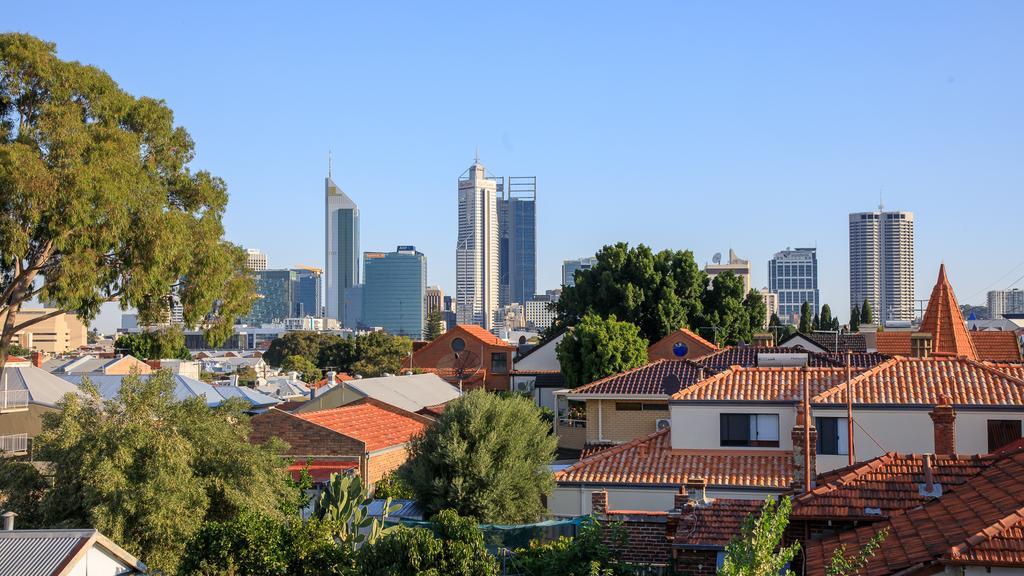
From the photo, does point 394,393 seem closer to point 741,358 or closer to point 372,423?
point 372,423

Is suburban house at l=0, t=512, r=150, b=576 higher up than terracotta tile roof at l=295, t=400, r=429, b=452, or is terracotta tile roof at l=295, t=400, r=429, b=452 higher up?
terracotta tile roof at l=295, t=400, r=429, b=452

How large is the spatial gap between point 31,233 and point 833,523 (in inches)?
609

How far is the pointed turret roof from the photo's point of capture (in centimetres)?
4353

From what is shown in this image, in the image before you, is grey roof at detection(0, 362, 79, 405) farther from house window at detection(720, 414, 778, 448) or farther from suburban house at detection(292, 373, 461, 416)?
house window at detection(720, 414, 778, 448)

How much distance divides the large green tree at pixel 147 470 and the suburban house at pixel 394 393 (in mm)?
22429

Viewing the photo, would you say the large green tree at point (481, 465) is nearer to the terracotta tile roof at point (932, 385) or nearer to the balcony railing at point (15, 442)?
the terracotta tile roof at point (932, 385)

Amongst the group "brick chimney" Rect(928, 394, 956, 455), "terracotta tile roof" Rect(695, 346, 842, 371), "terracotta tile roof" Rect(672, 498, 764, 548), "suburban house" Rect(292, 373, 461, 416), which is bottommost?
"terracotta tile roof" Rect(672, 498, 764, 548)

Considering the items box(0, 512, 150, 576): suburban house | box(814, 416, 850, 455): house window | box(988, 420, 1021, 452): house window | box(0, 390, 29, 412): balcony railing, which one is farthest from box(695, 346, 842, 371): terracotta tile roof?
box(0, 512, 150, 576): suburban house

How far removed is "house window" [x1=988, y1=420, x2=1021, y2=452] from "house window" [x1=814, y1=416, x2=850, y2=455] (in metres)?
3.46

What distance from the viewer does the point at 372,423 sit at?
39.0 meters

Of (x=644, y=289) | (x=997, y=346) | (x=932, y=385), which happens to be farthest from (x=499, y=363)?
(x=932, y=385)

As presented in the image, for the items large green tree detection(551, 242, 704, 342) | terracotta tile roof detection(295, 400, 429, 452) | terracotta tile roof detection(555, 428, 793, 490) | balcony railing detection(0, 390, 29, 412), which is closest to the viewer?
terracotta tile roof detection(555, 428, 793, 490)

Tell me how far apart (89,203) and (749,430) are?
17.6 m

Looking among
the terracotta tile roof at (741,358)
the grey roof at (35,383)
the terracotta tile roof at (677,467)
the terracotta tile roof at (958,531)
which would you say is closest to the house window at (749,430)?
the terracotta tile roof at (677,467)
